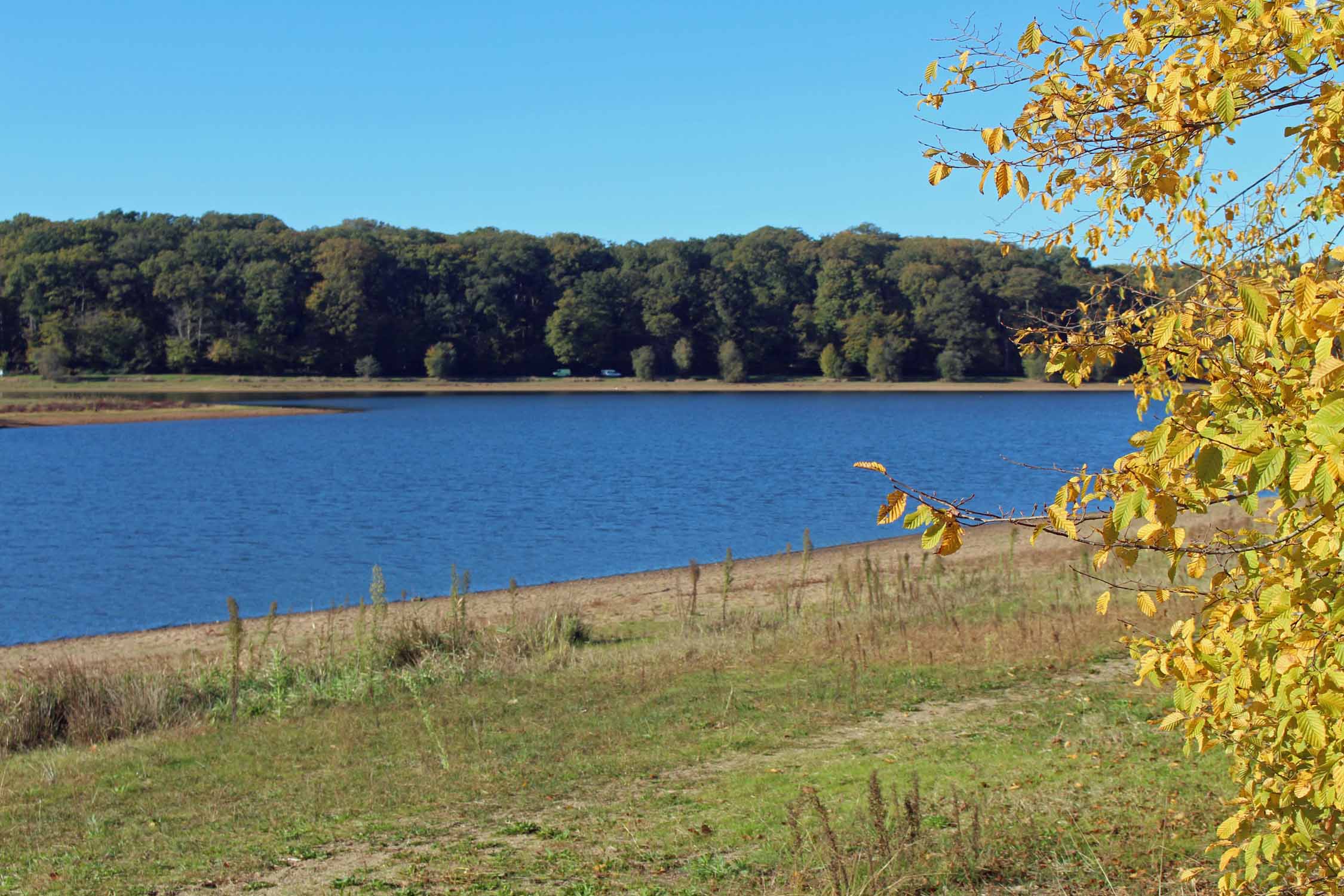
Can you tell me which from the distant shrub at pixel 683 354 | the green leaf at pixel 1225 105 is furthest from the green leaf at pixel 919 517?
the distant shrub at pixel 683 354

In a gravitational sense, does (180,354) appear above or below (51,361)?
above

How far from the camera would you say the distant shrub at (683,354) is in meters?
126

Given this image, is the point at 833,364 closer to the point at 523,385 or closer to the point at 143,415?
the point at 523,385

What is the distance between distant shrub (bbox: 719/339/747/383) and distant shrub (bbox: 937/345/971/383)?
2066cm

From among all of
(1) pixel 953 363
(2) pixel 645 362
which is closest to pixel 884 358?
(1) pixel 953 363

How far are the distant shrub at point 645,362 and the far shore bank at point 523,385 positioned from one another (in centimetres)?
91

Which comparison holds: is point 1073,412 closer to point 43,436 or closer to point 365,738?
point 43,436

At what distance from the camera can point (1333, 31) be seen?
3.27m

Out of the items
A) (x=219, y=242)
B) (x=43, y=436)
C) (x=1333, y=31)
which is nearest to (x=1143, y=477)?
(x=1333, y=31)

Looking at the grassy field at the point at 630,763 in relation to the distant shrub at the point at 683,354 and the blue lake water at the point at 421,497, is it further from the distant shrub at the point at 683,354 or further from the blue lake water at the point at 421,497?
the distant shrub at the point at 683,354

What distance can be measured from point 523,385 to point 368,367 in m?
15.8

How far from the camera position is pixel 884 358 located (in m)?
121

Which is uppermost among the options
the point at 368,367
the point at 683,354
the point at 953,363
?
the point at 683,354

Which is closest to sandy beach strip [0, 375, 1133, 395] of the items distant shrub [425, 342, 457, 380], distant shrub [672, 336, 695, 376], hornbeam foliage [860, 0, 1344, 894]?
distant shrub [425, 342, 457, 380]
